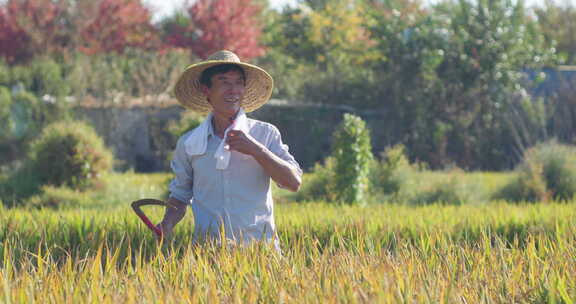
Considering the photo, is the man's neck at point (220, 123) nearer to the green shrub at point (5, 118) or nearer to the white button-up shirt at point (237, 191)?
the white button-up shirt at point (237, 191)

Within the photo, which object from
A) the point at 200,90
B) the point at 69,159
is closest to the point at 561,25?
the point at 69,159

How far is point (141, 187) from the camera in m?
9.38

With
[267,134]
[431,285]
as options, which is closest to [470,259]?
[431,285]

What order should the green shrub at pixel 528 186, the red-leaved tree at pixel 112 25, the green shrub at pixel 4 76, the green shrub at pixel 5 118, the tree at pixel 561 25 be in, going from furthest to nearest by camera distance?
the tree at pixel 561 25, the red-leaved tree at pixel 112 25, the green shrub at pixel 4 76, the green shrub at pixel 5 118, the green shrub at pixel 528 186

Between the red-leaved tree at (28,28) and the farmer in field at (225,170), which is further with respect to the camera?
the red-leaved tree at (28,28)

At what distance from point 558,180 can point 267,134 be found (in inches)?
250

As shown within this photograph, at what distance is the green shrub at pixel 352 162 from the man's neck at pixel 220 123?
4.79m

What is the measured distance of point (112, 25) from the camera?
1652 centimetres

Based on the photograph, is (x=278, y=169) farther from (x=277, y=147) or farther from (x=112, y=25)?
(x=112, y=25)

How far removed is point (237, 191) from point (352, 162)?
5.11 metres

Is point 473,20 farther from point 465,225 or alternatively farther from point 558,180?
point 465,225

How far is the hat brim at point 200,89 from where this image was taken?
3582 millimetres

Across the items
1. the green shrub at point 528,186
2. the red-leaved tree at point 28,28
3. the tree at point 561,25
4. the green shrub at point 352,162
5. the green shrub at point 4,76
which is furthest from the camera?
the tree at point 561,25

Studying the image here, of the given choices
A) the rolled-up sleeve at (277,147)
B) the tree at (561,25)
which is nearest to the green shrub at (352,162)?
the rolled-up sleeve at (277,147)
